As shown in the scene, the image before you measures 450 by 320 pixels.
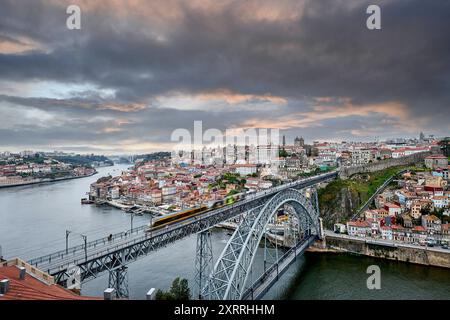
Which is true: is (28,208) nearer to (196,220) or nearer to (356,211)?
(196,220)

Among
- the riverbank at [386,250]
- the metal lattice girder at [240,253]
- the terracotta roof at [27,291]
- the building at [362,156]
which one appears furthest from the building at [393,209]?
the building at [362,156]

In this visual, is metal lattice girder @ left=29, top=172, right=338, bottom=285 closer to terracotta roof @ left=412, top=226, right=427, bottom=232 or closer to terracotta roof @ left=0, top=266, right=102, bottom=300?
terracotta roof @ left=0, top=266, right=102, bottom=300

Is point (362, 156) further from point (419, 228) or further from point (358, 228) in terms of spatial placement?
point (419, 228)

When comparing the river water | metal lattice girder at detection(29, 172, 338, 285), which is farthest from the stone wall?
metal lattice girder at detection(29, 172, 338, 285)

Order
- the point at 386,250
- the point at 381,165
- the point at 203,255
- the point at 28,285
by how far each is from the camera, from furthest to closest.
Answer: the point at 381,165
the point at 386,250
the point at 203,255
the point at 28,285

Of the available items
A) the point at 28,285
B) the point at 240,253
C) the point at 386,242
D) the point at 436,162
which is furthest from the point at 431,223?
the point at 28,285

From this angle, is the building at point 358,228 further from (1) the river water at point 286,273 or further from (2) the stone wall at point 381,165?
(2) the stone wall at point 381,165
